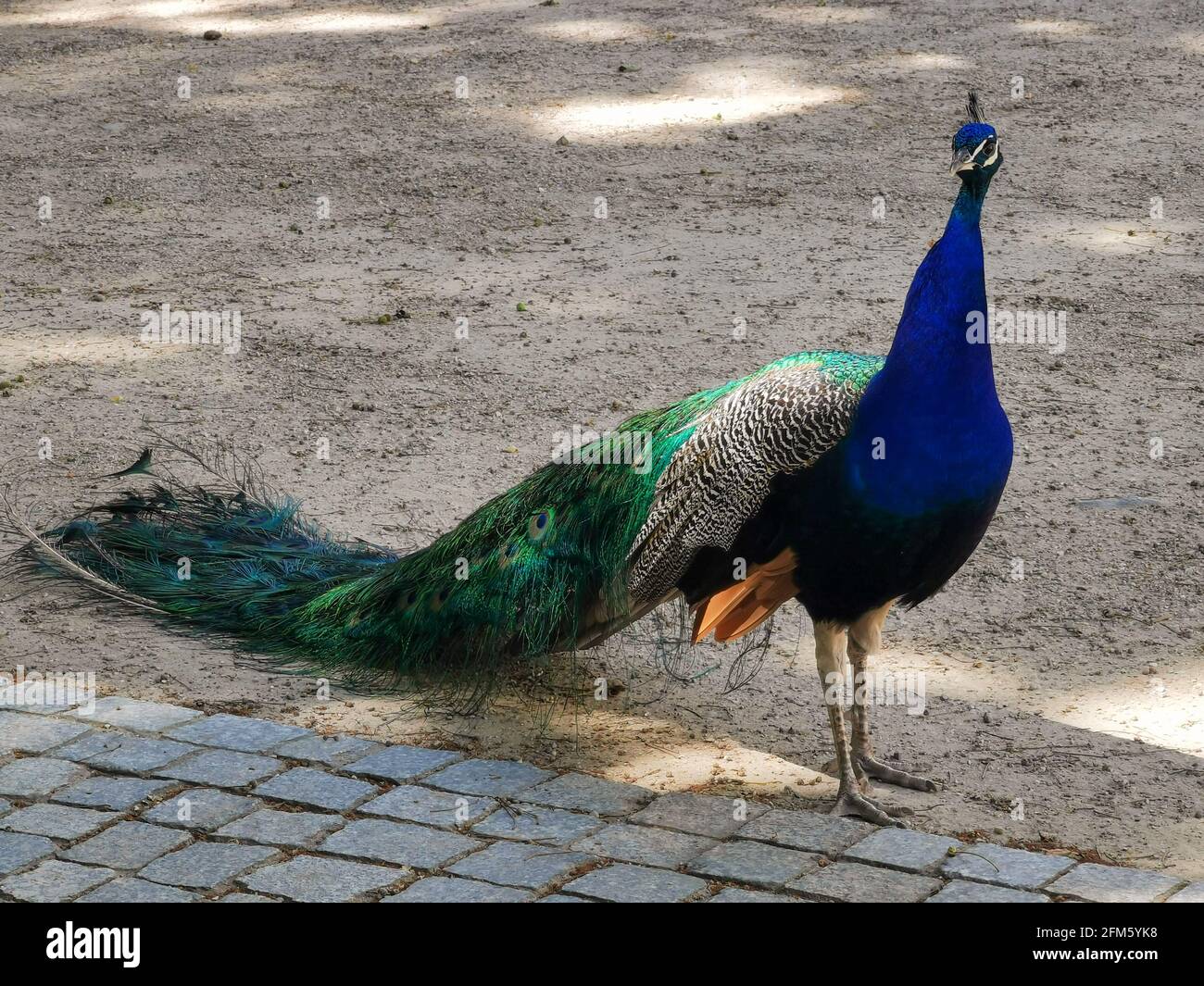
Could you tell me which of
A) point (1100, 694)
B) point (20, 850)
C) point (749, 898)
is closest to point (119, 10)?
point (20, 850)

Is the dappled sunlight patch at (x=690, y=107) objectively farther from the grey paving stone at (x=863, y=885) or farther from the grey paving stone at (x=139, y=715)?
the grey paving stone at (x=863, y=885)

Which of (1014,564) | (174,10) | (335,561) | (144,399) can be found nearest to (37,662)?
(335,561)

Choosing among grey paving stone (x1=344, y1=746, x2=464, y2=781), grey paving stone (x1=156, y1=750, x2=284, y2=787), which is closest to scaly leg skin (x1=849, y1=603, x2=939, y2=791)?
Result: grey paving stone (x1=344, y1=746, x2=464, y2=781)

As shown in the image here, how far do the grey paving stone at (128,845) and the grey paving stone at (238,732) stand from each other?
0.45 meters

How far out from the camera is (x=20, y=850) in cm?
393

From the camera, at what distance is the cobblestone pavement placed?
378 cm

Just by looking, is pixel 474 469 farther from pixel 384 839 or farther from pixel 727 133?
pixel 727 133

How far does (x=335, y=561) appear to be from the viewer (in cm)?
521

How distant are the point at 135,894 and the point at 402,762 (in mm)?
859

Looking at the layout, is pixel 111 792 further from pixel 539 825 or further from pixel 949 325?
pixel 949 325

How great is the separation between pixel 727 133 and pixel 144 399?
459 centimetres

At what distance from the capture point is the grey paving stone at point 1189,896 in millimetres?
3674

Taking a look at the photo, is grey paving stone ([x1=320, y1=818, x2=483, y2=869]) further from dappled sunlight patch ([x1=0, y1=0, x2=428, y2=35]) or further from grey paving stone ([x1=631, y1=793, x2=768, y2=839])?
dappled sunlight patch ([x1=0, y1=0, x2=428, y2=35])

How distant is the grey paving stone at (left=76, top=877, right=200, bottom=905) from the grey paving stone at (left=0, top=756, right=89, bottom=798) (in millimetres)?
533
